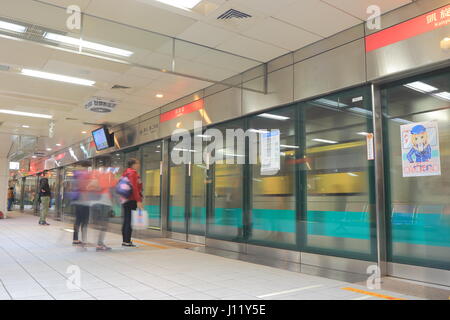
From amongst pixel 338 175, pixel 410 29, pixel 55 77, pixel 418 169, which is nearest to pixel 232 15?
pixel 410 29

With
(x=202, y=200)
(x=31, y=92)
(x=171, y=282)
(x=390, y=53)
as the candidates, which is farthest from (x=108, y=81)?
(x=390, y=53)

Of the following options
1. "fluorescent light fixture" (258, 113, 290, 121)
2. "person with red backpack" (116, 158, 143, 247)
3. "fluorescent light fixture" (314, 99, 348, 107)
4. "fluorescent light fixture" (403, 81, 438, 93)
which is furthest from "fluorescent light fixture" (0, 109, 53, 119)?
"fluorescent light fixture" (403, 81, 438, 93)

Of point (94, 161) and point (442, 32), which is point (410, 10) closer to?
point (442, 32)

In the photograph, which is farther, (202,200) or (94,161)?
(94,161)

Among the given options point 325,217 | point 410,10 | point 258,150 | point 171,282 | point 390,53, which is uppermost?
point 410,10

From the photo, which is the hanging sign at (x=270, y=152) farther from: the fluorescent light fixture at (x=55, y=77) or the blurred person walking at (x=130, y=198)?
the fluorescent light fixture at (x=55, y=77)

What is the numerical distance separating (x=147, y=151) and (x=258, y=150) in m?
4.39

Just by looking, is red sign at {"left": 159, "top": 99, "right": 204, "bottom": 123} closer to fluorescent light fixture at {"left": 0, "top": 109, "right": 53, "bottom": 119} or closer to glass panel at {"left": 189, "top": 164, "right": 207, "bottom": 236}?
glass panel at {"left": 189, "top": 164, "right": 207, "bottom": 236}

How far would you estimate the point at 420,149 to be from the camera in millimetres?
4105

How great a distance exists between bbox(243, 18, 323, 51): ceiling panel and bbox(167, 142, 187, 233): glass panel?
386 cm

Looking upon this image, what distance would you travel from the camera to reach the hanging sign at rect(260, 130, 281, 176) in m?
5.78

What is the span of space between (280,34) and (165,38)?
1565 mm

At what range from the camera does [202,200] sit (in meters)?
7.62

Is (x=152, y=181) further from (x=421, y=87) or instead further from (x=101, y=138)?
(x=421, y=87)
